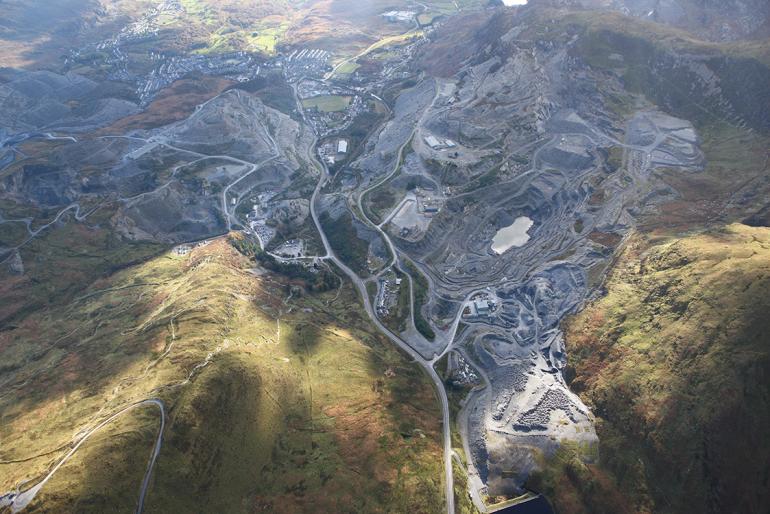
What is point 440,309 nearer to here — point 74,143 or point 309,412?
point 309,412

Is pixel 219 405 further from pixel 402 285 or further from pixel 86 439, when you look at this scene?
pixel 402 285

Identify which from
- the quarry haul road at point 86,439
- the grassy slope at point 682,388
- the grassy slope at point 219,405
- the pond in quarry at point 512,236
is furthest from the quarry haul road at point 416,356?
the quarry haul road at point 86,439

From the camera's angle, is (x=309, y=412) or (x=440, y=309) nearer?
(x=309, y=412)

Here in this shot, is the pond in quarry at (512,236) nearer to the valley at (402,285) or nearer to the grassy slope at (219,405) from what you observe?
the valley at (402,285)

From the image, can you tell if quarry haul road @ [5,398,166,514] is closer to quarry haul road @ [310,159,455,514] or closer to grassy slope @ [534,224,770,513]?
quarry haul road @ [310,159,455,514]

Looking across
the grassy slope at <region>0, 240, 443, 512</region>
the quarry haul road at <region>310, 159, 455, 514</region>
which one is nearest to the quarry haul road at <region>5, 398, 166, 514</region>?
the grassy slope at <region>0, 240, 443, 512</region>

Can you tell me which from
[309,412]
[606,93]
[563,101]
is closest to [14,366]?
[309,412]
